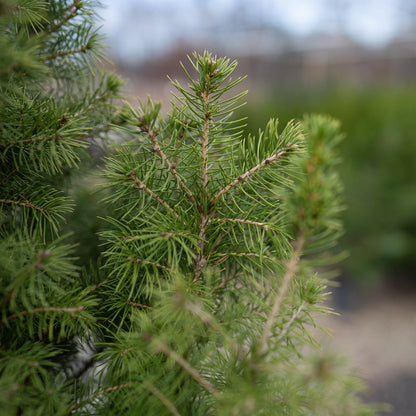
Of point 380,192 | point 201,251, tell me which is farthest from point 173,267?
point 380,192

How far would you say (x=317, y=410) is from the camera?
39cm

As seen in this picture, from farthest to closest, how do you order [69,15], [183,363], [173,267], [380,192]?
[380,192] < [69,15] < [173,267] < [183,363]

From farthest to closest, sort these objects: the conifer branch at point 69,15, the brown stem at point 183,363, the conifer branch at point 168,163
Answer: the conifer branch at point 69,15
the conifer branch at point 168,163
the brown stem at point 183,363

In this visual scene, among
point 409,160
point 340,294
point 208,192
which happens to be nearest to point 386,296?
point 340,294

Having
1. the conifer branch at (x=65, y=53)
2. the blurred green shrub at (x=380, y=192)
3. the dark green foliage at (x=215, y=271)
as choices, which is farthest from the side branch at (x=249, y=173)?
the blurred green shrub at (x=380, y=192)

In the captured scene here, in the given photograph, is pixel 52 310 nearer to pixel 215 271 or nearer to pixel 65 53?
pixel 215 271

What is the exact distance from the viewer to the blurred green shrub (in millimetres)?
3592

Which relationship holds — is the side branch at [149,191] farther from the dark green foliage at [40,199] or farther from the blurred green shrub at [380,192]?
the blurred green shrub at [380,192]

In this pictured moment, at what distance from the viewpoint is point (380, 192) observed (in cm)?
364

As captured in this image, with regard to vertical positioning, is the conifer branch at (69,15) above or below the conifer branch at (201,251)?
above

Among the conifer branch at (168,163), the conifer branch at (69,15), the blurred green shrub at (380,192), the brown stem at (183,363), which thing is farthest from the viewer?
the blurred green shrub at (380,192)

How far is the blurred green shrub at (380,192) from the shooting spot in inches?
141

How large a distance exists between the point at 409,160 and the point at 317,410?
3757mm

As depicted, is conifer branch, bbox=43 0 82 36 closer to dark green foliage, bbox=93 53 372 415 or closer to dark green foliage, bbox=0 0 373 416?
dark green foliage, bbox=0 0 373 416
